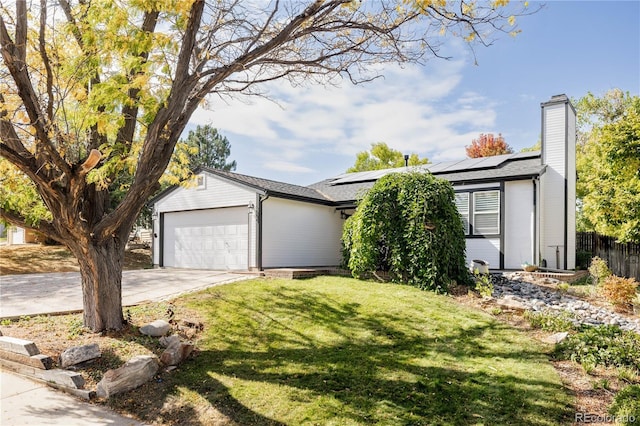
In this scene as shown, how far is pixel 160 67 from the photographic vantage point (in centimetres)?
631

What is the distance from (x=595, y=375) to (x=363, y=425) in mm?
2872

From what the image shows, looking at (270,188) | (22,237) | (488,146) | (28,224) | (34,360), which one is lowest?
(34,360)

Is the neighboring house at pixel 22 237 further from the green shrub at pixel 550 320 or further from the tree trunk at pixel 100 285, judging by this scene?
the green shrub at pixel 550 320

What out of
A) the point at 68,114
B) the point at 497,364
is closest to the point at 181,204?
the point at 68,114

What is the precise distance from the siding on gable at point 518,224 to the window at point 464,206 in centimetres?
110

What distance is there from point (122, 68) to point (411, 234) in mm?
6891

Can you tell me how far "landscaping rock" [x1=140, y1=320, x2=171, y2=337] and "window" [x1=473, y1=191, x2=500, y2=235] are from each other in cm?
977

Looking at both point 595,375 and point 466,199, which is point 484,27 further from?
point 466,199

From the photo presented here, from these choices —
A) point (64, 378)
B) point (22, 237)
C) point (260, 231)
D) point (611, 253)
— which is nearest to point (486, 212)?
point (611, 253)

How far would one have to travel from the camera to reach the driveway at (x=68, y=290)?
24.5ft

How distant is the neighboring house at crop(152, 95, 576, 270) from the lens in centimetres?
1230

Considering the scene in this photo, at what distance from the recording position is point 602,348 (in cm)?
523

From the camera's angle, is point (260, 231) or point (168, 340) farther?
point (260, 231)

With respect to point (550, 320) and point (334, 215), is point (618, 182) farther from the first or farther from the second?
point (334, 215)
